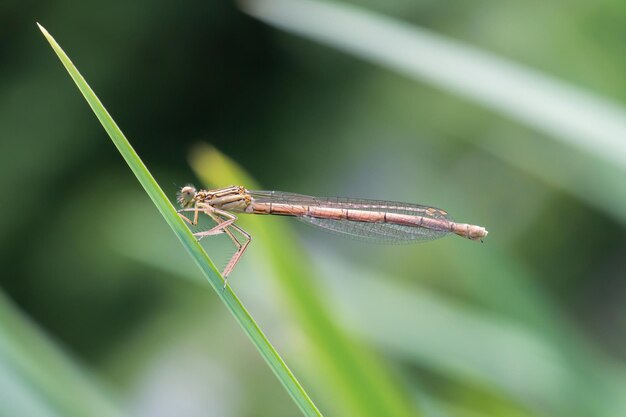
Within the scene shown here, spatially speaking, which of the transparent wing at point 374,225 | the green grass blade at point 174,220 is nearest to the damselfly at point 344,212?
the transparent wing at point 374,225

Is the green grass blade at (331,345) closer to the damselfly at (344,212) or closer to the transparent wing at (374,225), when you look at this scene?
the damselfly at (344,212)

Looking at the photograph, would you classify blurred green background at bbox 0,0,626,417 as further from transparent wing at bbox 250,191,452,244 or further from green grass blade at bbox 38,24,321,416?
green grass blade at bbox 38,24,321,416

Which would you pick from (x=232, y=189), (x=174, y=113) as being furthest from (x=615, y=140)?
(x=174, y=113)

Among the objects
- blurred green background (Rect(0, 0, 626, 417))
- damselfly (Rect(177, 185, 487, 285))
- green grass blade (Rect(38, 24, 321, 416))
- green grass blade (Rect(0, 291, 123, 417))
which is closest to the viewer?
green grass blade (Rect(38, 24, 321, 416))

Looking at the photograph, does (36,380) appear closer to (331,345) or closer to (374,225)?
(331,345)

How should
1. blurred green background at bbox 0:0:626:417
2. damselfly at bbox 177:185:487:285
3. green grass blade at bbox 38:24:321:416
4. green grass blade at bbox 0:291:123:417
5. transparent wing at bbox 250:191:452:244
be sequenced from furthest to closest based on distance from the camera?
blurred green background at bbox 0:0:626:417, transparent wing at bbox 250:191:452:244, damselfly at bbox 177:185:487:285, green grass blade at bbox 0:291:123:417, green grass blade at bbox 38:24:321:416

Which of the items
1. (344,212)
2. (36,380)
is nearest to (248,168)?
(344,212)

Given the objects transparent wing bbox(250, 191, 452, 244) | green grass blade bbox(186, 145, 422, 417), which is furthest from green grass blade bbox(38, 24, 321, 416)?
transparent wing bbox(250, 191, 452, 244)

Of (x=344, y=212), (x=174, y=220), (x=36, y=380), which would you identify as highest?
(x=344, y=212)
